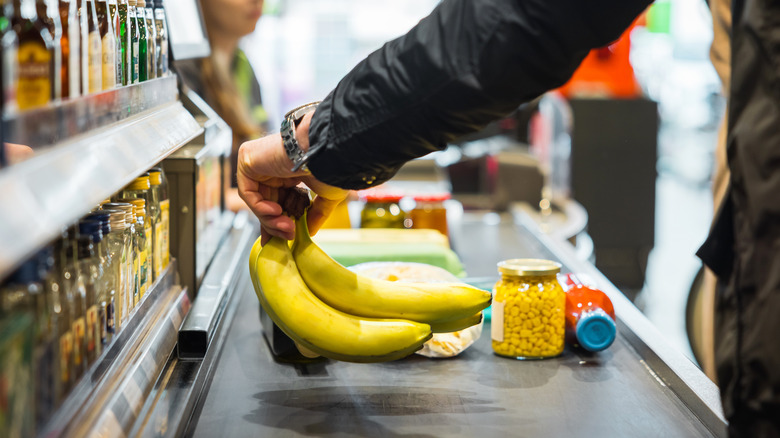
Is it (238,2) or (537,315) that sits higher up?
(238,2)

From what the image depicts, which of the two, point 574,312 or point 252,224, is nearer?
point 574,312

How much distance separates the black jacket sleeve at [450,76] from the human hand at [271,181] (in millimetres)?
86

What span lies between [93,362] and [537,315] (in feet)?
2.81

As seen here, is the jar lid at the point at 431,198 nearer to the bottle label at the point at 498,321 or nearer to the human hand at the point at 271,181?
the bottle label at the point at 498,321

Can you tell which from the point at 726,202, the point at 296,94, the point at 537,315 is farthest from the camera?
the point at 296,94

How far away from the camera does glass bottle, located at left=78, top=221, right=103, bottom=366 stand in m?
1.13

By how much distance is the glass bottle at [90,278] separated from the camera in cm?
113

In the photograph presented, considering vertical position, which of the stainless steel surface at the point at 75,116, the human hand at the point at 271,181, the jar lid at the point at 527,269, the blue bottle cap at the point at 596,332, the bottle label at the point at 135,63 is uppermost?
the bottle label at the point at 135,63

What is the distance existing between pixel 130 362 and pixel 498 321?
72 centimetres

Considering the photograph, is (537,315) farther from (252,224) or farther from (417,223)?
(252,224)

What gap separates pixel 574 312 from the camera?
5.65 ft

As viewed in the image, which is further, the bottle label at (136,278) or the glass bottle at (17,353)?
the bottle label at (136,278)

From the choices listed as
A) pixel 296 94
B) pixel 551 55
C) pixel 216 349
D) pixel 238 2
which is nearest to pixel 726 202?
pixel 551 55

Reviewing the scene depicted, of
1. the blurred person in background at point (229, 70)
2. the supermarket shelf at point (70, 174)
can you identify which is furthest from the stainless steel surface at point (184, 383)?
the blurred person in background at point (229, 70)
